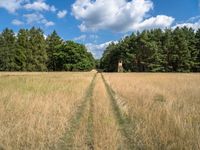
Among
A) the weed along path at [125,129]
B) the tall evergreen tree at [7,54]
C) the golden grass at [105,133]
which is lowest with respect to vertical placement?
the weed along path at [125,129]

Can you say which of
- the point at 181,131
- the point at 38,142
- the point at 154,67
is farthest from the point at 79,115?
the point at 154,67

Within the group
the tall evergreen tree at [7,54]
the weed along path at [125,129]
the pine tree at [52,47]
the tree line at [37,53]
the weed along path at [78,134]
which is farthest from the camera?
the pine tree at [52,47]

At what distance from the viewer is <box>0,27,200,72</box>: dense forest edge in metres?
69.4

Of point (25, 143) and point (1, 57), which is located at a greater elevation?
point (1, 57)

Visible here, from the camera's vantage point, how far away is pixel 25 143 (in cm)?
560

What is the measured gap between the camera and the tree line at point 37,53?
70.1 meters

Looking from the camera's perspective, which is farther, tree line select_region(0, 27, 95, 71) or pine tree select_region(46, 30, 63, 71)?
pine tree select_region(46, 30, 63, 71)

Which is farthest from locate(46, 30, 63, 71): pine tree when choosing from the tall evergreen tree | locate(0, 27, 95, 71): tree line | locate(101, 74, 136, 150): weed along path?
locate(101, 74, 136, 150): weed along path

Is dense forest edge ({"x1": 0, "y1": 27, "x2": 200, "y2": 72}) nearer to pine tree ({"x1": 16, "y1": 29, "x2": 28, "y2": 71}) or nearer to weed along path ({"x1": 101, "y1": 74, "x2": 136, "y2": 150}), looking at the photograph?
pine tree ({"x1": 16, "y1": 29, "x2": 28, "y2": 71})

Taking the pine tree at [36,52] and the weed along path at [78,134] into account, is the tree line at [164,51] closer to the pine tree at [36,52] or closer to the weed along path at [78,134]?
the pine tree at [36,52]

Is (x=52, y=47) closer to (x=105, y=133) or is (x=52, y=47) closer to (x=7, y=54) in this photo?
(x=7, y=54)

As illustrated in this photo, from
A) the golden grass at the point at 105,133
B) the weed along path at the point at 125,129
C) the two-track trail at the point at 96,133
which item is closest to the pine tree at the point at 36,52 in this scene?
the weed along path at the point at 125,129

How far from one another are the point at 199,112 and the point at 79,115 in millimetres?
3939

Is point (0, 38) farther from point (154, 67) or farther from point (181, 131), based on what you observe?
point (181, 131)
